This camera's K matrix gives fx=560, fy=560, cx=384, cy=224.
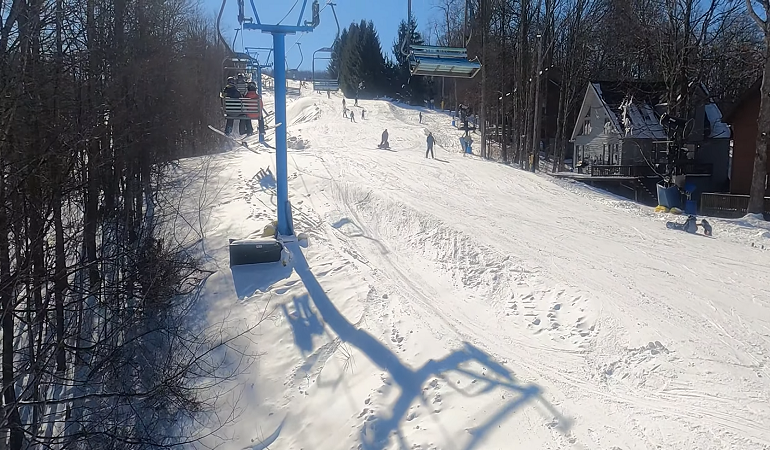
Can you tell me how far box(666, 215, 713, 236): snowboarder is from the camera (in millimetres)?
12961

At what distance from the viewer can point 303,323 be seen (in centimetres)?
953

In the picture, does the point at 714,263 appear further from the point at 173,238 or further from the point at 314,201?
the point at 173,238

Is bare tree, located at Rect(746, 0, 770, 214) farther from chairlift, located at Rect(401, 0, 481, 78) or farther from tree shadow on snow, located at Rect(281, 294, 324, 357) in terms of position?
tree shadow on snow, located at Rect(281, 294, 324, 357)

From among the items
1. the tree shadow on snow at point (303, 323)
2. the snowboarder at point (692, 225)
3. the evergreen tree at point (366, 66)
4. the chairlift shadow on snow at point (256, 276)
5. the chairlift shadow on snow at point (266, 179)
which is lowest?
the tree shadow on snow at point (303, 323)

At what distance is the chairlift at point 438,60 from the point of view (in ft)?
45.5

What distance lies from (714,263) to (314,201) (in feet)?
34.5

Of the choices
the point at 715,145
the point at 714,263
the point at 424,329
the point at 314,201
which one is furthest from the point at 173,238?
the point at 715,145

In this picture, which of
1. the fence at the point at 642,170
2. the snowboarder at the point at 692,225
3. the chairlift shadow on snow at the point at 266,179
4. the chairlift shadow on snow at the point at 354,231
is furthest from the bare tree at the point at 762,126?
the fence at the point at 642,170

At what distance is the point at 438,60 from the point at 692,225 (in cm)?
728

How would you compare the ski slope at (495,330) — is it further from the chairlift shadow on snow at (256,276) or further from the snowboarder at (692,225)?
the snowboarder at (692,225)

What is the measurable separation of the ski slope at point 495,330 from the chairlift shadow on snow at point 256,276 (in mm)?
40

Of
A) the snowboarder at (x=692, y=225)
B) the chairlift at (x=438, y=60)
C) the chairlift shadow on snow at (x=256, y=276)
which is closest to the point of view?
the chairlift shadow on snow at (x=256, y=276)

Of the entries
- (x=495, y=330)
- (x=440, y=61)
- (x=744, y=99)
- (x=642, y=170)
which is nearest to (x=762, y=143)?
(x=744, y=99)

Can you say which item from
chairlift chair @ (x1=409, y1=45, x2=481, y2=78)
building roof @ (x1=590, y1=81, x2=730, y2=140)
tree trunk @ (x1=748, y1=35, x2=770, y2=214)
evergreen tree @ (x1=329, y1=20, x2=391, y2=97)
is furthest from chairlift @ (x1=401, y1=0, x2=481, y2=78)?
evergreen tree @ (x1=329, y1=20, x2=391, y2=97)
